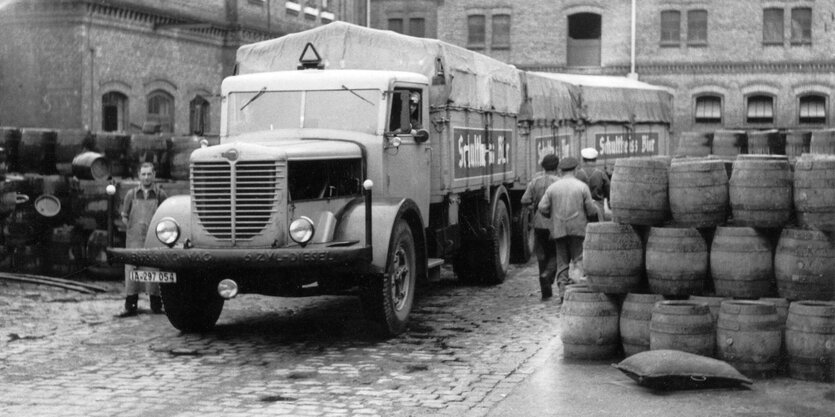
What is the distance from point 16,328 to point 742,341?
7.05 metres

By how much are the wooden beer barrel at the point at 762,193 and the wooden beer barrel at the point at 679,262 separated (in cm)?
41

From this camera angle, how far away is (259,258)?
33.9 ft

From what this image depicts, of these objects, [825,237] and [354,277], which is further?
[354,277]

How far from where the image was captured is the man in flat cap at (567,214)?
1348 cm

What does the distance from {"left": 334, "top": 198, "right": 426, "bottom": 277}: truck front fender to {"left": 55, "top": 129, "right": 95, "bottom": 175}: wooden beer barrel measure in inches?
270

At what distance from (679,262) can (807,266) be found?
97 cm

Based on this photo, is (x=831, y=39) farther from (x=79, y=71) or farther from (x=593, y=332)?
(x=593, y=332)

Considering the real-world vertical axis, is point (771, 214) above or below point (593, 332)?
above

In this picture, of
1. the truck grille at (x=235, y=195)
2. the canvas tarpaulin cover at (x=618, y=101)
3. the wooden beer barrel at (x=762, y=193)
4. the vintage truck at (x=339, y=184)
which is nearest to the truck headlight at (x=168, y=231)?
the vintage truck at (x=339, y=184)

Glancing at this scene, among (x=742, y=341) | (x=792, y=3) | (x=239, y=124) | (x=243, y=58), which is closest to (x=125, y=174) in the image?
(x=243, y=58)

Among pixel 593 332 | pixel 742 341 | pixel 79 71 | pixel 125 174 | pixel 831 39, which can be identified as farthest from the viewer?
pixel 831 39

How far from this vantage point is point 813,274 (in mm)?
9195

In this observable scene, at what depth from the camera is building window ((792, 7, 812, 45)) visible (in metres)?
45.6

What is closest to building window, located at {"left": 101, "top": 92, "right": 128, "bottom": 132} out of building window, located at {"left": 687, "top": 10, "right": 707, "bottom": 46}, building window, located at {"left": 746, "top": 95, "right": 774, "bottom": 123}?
building window, located at {"left": 687, "top": 10, "right": 707, "bottom": 46}
